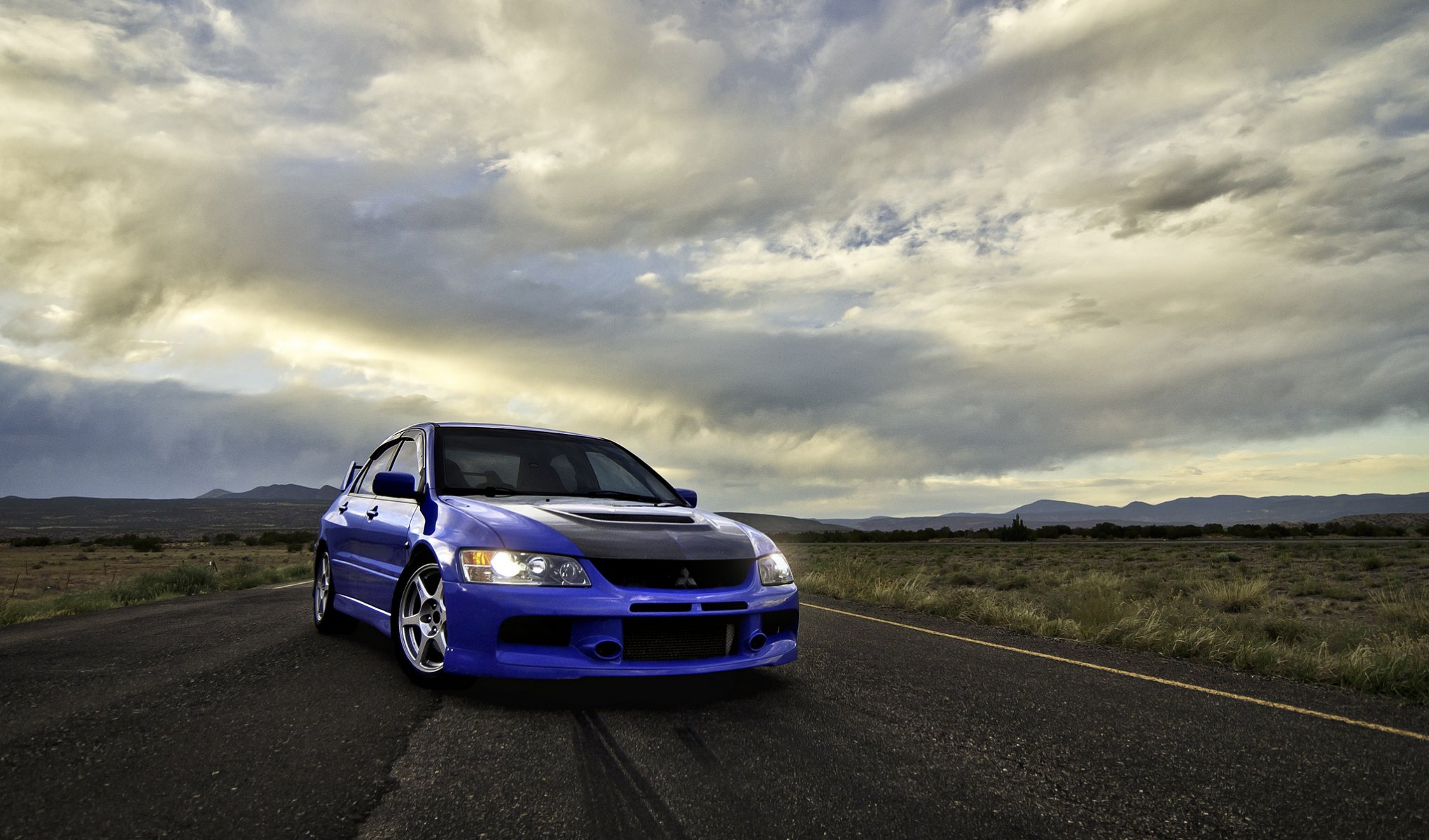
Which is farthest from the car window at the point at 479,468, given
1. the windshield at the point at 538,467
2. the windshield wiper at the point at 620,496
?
the windshield wiper at the point at 620,496

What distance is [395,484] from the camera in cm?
489

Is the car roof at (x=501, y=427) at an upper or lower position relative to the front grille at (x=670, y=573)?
upper

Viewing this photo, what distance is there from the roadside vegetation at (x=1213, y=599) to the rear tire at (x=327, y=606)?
21.5 ft

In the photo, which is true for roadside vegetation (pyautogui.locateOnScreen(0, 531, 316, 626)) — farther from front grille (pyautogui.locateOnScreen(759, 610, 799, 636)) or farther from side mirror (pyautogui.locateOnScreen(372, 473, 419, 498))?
front grille (pyautogui.locateOnScreen(759, 610, 799, 636))

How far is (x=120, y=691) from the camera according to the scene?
15.1ft

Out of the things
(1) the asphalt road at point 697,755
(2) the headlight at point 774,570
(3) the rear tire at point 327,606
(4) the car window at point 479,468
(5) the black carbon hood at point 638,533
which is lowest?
(1) the asphalt road at point 697,755

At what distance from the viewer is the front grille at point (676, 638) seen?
3.94 metres

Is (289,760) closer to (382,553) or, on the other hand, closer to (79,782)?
(79,782)

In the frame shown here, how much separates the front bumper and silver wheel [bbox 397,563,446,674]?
22cm

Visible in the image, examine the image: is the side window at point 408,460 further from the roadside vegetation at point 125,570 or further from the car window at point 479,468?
the roadside vegetation at point 125,570

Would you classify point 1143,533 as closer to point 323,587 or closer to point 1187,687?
point 1187,687

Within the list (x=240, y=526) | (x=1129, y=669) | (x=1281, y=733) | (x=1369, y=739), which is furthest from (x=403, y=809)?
(x=240, y=526)

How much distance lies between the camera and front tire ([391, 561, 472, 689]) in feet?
14.0

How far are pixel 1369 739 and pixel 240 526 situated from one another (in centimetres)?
14818
